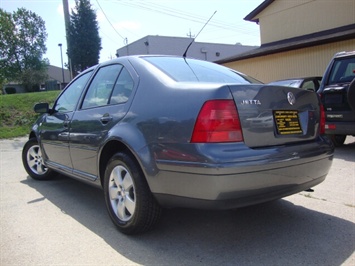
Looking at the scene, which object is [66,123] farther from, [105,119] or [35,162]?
[35,162]

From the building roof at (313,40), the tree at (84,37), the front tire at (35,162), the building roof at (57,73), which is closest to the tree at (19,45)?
the building roof at (57,73)

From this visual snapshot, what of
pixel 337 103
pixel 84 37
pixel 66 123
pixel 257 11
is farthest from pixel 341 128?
pixel 84 37

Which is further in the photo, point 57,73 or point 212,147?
point 57,73

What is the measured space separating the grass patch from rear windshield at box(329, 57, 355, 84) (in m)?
10.7

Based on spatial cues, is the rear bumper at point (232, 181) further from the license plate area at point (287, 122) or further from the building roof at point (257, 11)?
the building roof at point (257, 11)

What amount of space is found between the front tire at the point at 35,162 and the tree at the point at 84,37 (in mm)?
22025

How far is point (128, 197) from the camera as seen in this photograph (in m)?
3.06

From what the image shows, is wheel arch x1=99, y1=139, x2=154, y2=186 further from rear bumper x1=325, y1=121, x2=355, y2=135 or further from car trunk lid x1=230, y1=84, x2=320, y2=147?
rear bumper x1=325, y1=121, x2=355, y2=135

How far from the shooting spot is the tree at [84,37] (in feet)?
88.1

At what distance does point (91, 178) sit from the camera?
3643 mm

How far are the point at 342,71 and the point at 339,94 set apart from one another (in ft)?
1.55

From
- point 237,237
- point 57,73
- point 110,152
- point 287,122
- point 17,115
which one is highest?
point 57,73

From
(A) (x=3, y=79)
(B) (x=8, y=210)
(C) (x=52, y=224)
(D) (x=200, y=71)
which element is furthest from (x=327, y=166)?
(A) (x=3, y=79)

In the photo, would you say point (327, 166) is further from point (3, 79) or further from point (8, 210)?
point (3, 79)
